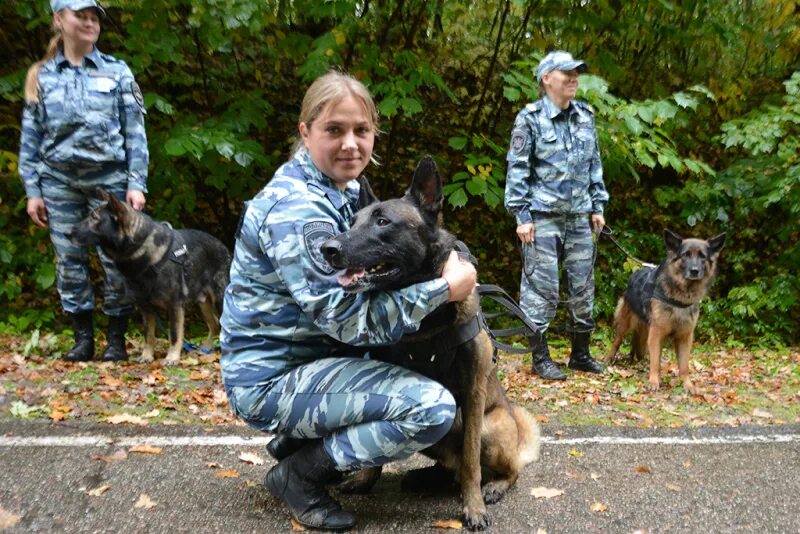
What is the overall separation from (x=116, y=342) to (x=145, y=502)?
3.20m

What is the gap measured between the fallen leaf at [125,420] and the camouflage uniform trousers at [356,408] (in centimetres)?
166

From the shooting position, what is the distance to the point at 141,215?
5.35 m

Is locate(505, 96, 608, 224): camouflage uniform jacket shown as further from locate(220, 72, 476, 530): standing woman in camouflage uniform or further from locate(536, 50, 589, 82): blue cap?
locate(220, 72, 476, 530): standing woman in camouflage uniform

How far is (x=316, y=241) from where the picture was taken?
89.7 inches

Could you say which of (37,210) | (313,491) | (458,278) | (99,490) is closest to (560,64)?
(458,278)

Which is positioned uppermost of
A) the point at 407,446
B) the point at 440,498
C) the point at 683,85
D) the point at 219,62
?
the point at 683,85

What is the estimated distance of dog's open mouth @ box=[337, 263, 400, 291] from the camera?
2201 mm

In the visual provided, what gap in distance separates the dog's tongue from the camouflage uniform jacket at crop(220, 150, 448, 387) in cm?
4

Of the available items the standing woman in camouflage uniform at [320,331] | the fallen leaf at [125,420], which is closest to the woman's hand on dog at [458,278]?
the standing woman in camouflage uniform at [320,331]

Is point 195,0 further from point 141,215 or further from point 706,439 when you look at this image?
point 706,439

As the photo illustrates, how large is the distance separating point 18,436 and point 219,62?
606cm

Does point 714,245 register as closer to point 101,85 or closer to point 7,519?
point 101,85

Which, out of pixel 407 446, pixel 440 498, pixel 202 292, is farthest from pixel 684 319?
pixel 202 292

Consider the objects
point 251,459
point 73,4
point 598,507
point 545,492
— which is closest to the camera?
point 598,507
